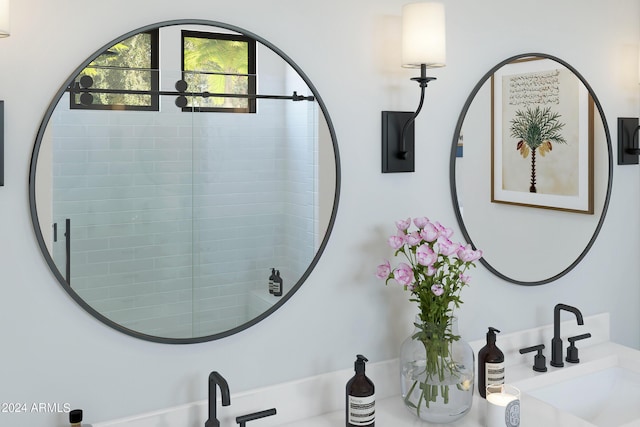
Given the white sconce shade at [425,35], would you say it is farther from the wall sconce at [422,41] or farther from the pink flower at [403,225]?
the pink flower at [403,225]

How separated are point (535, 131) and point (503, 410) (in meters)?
0.92

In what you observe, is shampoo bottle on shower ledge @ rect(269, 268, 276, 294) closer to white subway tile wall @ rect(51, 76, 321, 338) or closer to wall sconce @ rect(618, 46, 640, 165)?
white subway tile wall @ rect(51, 76, 321, 338)

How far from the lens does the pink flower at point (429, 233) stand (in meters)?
1.58

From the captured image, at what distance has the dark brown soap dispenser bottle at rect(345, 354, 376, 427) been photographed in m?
1.48

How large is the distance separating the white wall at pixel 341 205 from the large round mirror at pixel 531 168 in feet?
0.18

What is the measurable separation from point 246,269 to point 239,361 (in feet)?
0.77

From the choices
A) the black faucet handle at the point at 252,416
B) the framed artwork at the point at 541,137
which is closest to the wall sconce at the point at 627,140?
the framed artwork at the point at 541,137

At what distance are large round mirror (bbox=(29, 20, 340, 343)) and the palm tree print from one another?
27.1 inches

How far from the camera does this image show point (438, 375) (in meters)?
1.59

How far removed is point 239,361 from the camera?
1.54 metres

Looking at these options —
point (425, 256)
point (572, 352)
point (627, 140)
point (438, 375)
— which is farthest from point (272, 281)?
point (627, 140)

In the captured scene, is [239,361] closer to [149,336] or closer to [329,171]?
[149,336]

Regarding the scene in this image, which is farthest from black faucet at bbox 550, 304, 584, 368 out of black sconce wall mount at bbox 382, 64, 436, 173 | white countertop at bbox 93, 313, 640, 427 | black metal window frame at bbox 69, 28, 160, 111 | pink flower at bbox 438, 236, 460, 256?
black metal window frame at bbox 69, 28, 160, 111

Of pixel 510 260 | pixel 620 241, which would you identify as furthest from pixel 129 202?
pixel 620 241
